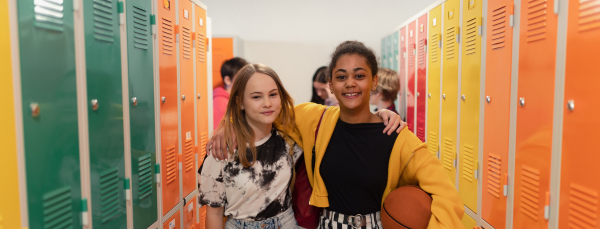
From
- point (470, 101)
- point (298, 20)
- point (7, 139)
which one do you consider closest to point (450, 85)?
point (470, 101)

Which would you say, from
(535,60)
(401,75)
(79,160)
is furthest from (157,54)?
(401,75)

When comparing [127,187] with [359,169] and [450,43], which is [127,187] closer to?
[359,169]

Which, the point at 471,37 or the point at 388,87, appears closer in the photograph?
the point at 471,37

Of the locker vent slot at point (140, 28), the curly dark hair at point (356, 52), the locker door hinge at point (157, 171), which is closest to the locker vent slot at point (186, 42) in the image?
the locker vent slot at point (140, 28)

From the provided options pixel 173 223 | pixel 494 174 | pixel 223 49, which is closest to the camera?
pixel 494 174

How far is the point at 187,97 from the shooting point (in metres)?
3.64

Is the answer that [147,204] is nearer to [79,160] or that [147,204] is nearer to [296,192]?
[79,160]

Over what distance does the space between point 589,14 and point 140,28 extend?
2.26 m

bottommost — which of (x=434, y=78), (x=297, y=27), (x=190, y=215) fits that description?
(x=190, y=215)

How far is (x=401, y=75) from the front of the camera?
18.3 ft

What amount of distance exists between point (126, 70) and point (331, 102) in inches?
109

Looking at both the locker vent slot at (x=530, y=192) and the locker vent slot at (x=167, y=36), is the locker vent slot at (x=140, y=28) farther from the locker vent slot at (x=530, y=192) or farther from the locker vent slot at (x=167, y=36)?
the locker vent slot at (x=530, y=192)

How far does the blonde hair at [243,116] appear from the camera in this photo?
6.36 feet

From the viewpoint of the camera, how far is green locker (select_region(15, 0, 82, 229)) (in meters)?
1.57
